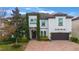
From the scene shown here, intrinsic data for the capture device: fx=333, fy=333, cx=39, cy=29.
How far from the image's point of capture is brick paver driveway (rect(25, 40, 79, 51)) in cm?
337

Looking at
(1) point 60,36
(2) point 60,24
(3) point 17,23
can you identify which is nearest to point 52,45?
(1) point 60,36

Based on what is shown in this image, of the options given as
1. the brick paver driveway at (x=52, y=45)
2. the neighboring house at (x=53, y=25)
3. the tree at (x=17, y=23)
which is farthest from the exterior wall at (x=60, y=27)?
the tree at (x=17, y=23)

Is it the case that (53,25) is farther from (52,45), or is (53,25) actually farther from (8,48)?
(8,48)

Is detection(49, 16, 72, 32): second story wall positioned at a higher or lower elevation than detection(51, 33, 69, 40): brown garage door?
higher

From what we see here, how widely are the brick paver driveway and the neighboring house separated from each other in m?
0.05

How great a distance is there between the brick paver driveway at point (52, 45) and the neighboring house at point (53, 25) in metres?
0.05

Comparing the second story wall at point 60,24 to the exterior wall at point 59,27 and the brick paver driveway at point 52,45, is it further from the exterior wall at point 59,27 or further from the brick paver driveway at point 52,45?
the brick paver driveway at point 52,45

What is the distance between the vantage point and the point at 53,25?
11.1 ft

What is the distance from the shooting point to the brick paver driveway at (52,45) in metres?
3.37

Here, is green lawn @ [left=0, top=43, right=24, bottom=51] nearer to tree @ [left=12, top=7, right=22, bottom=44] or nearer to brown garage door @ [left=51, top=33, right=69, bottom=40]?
tree @ [left=12, top=7, right=22, bottom=44]

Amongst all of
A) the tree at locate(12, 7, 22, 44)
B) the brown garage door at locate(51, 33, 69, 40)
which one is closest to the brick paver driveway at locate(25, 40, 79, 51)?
the brown garage door at locate(51, 33, 69, 40)
